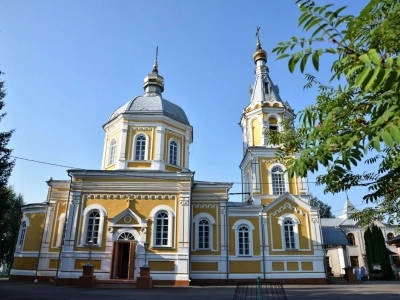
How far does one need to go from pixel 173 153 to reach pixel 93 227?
7049 millimetres

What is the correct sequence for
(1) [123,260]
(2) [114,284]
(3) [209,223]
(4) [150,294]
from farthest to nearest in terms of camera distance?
(3) [209,223] < (1) [123,260] < (2) [114,284] < (4) [150,294]

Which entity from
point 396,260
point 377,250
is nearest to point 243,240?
point 377,250

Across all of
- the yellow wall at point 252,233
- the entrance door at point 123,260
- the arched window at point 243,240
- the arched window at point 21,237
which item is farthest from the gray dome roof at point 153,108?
the arched window at point 21,237

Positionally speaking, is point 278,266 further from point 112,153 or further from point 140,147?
point 112,153

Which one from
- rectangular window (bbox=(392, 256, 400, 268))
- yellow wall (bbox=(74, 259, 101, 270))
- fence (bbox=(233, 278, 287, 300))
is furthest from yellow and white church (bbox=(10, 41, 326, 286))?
rectangular window (bbox=(392, 256, 400, 268))

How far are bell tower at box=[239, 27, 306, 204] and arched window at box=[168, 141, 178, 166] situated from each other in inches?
Answer: 203

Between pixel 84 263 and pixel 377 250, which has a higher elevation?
pixel 377 250

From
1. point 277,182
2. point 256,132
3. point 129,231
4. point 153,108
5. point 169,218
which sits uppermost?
point 153,108

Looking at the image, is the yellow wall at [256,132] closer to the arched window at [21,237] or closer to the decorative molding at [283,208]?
the decorative molding at [283,208]

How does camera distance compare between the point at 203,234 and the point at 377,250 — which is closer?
the point at 203,234

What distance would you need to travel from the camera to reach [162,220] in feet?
60.1

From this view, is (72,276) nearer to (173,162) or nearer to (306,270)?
(173,162)

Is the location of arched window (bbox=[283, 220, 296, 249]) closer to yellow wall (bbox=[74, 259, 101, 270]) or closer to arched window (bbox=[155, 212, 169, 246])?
arched window (bbox=[155, 212, 169, 246])

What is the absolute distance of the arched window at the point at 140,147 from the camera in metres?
20.8
